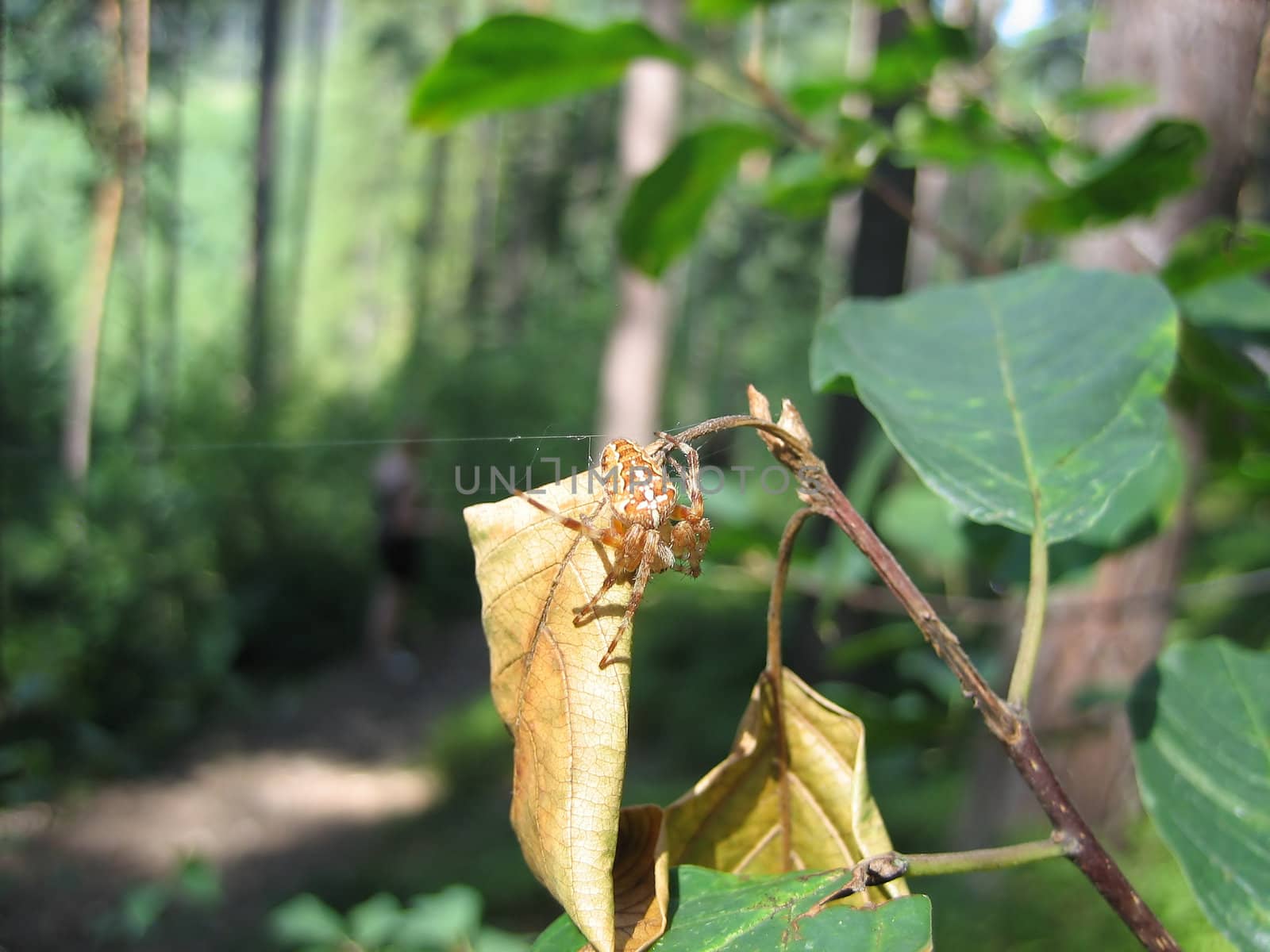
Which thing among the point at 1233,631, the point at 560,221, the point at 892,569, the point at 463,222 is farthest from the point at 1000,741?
the point at 463,222

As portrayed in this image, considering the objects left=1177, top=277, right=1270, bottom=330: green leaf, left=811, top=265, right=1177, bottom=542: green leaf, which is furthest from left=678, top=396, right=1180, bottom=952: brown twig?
left=1177, top=277, right=1270, bottom=330: green leaf

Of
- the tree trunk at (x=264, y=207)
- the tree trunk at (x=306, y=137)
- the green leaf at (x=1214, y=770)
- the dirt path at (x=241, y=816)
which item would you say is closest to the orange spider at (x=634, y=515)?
the green leaf at (x=1214, y=770)

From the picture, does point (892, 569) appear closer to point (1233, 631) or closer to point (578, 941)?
point (578, 941)

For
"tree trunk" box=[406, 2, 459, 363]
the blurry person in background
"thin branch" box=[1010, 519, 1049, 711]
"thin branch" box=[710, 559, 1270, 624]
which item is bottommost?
the blurry person in background

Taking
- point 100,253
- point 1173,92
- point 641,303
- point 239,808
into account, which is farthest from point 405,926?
point 239,808

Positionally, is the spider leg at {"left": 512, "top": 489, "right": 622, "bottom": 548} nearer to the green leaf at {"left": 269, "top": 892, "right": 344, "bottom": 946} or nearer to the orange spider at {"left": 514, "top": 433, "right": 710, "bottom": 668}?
the orange spider at {"left": 514, "top": 433, "right": 710, "bottom": 668}

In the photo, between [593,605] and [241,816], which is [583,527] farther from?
[241,816]
